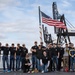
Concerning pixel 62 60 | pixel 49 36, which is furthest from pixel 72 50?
pixel 49 36

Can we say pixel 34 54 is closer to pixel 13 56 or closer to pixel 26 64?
pixel 26 64

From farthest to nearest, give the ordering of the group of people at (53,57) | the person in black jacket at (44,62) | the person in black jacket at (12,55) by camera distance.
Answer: the person in black jacket at (12,55) < the group of people at (53,57) < the person in black jacket at (44,62)

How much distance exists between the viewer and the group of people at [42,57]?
18766 mm

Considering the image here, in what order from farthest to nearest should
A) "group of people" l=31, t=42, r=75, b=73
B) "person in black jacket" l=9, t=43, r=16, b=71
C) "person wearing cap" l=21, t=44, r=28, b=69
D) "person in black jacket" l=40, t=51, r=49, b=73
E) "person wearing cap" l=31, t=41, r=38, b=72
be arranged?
"person in black jacket" l=9, t=43, r=16, b=71 → "person wearing cap" l=21, t=44, r=28, b=69 → "person wearing cap" l=31, t=41, r=38, b=72 → "group of people" l=31, t=42, r=75, b=73 → "person in black jacket" l=40, t=51, r=49, b=73

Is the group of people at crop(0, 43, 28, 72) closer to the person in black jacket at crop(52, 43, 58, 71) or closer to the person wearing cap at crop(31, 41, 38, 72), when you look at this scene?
the person wearing cap at crop(31, 41, 38, 72)

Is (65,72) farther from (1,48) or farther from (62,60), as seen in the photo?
(1,48)

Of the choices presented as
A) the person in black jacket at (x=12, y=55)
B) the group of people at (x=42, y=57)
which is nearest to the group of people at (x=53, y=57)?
the group of people at (x=42, y=57)

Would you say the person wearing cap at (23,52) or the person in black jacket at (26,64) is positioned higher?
the person wearing cap at (23,52)

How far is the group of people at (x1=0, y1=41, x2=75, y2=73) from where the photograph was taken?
61.6 ft

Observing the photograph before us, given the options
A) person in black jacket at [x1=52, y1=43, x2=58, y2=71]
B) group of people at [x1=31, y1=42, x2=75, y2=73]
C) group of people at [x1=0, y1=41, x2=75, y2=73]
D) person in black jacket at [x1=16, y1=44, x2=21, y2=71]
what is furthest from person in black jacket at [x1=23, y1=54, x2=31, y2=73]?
person in black jacket at [x1=52, y1=43, x2=58, y2=71]

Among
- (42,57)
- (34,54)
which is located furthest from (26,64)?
(42,57)

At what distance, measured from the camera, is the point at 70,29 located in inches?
2233

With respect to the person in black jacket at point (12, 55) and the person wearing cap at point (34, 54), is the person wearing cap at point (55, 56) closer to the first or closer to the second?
the person wearing cap at point (34, 54)

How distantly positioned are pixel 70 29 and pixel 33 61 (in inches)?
1500
